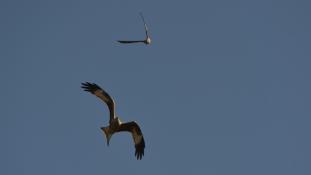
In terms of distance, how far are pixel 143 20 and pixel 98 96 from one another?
17.9ft

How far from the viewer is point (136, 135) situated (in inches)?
781

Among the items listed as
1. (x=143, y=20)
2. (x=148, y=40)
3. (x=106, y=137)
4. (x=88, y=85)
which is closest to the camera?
(x=143, y=20)

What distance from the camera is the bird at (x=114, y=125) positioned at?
18.5 meters

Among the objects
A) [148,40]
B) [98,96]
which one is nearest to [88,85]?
[98,96]

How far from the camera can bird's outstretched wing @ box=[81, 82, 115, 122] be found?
732 inches

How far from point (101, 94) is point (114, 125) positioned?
1406 millimetres

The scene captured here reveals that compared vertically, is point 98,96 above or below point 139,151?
above

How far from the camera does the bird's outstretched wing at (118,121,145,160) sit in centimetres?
1891

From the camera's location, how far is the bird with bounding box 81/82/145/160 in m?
18.5

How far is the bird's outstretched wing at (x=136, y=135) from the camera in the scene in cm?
1891

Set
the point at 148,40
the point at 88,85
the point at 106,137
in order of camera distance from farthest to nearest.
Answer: the point at 88,85 → the point at 106,137 → the point at 148,40

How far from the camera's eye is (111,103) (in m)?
18.7

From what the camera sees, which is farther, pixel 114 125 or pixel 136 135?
pixel 136 135

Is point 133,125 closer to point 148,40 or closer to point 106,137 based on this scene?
point 106,137
